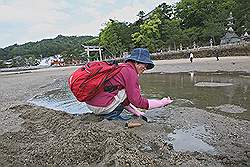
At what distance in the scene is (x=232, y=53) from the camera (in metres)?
37.6

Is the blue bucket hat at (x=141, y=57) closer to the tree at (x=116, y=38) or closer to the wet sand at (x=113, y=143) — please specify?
the wet sand at (x=113, y=143)

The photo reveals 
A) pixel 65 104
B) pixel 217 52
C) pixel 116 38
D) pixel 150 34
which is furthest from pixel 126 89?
pixel 116 38

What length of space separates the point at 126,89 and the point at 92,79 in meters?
0.55

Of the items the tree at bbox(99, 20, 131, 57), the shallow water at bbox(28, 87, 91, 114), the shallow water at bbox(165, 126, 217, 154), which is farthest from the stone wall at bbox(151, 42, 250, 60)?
the shallow water at bbox(165, 126, 217, 154)

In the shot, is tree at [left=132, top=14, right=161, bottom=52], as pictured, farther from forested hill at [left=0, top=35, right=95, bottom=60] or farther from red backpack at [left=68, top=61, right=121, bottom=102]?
red backpack at [left=68, top=61, right=121, bottom=102]

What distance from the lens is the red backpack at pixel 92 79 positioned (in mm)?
4648

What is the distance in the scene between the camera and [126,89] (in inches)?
185

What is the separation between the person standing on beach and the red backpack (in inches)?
4.0

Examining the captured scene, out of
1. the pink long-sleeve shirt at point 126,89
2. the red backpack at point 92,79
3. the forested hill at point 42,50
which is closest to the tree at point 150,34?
the forested hill at point 42,50

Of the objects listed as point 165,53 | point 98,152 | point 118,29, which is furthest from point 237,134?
point 118,29

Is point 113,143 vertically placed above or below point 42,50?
above

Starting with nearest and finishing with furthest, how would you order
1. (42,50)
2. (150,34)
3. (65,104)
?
(65,104) → (150,34) → (42,50)

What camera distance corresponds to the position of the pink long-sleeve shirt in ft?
15.2

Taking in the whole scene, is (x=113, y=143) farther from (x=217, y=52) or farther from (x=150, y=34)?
(x=150, y=34)
